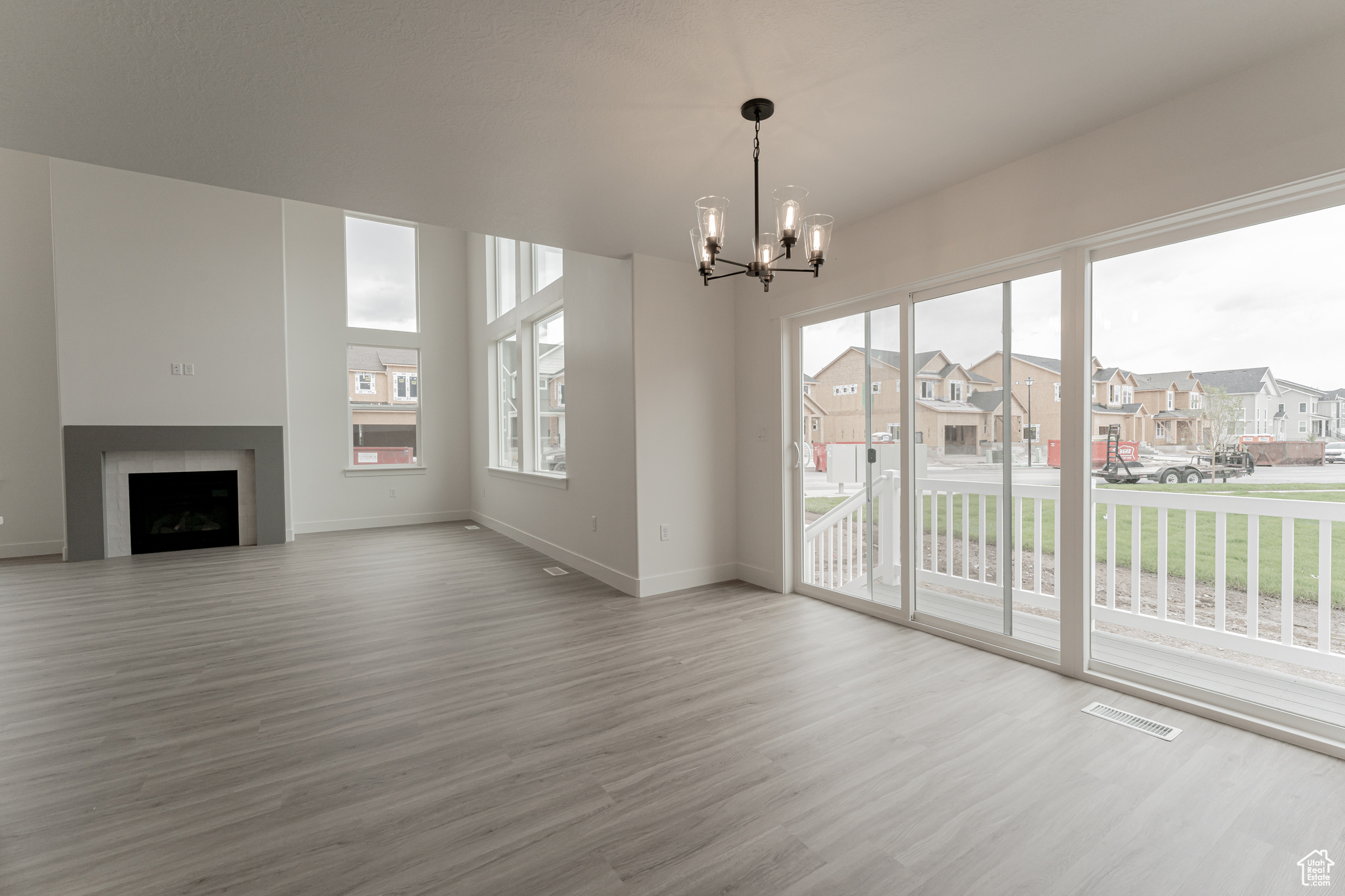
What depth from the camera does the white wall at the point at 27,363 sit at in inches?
223

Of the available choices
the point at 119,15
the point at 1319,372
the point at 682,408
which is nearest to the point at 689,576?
the point at 682,408

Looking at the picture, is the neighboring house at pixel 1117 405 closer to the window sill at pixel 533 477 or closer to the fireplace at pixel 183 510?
the window sill at pixel 533 477

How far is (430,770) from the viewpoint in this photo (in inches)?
82.1

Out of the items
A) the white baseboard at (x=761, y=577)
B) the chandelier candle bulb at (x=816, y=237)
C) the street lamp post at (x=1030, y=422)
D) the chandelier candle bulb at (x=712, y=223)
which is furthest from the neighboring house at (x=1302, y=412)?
the white baseboard at (x=761, y=577)

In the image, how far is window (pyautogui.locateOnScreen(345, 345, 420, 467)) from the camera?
764cm

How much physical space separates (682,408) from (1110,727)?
10.3ft

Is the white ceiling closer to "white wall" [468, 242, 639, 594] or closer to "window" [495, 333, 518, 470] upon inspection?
"white wall" [468, 242, 639, 594]

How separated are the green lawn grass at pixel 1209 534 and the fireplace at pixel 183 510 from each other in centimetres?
729

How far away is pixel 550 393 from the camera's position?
6297 mm

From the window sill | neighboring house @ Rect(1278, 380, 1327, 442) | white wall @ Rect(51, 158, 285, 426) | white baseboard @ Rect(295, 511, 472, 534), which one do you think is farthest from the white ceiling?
white baseboard @ Rect(295, 511, 472, 534)

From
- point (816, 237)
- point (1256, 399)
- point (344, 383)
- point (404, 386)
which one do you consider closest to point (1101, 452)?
point (1256, 399)

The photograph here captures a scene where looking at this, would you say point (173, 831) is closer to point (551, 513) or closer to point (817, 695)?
point (817, 695)

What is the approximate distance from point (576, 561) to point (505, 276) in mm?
4044

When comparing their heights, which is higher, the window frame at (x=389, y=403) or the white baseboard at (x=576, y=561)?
the window frame at (x=389, y=403)
